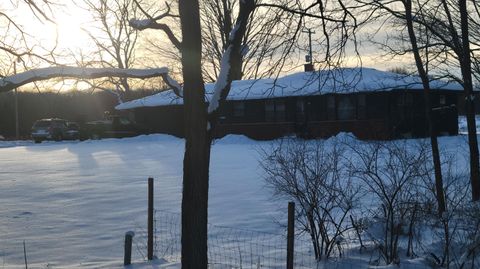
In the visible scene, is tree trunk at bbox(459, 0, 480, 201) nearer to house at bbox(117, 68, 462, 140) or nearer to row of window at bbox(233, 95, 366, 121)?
house at bbox(117, 68, 462, 140)

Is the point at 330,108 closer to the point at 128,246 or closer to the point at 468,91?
the point at 468,91

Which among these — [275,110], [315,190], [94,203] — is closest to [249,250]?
[315,190]

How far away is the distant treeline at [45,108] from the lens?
52.5 m

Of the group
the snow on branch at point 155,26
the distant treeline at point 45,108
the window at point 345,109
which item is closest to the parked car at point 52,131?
the distant treeline at point 45,108

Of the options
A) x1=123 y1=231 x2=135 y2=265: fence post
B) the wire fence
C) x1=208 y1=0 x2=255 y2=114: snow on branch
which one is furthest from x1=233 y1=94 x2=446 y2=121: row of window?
x1=208 y1=0 x2=255 y2=114: snow on branch

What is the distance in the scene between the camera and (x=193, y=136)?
5215 mm

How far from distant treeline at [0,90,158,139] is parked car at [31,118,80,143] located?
6.77 metres

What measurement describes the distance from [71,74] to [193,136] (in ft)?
7.30

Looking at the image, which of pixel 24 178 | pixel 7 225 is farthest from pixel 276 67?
pixel 24 178

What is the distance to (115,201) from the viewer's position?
43.3ft

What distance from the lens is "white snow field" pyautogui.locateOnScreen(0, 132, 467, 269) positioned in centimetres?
845

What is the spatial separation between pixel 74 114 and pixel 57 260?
52.0m

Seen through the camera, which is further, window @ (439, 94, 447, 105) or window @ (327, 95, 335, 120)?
window @ (439, 94, 447, 105)

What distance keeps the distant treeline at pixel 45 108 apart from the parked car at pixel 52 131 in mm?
6772
